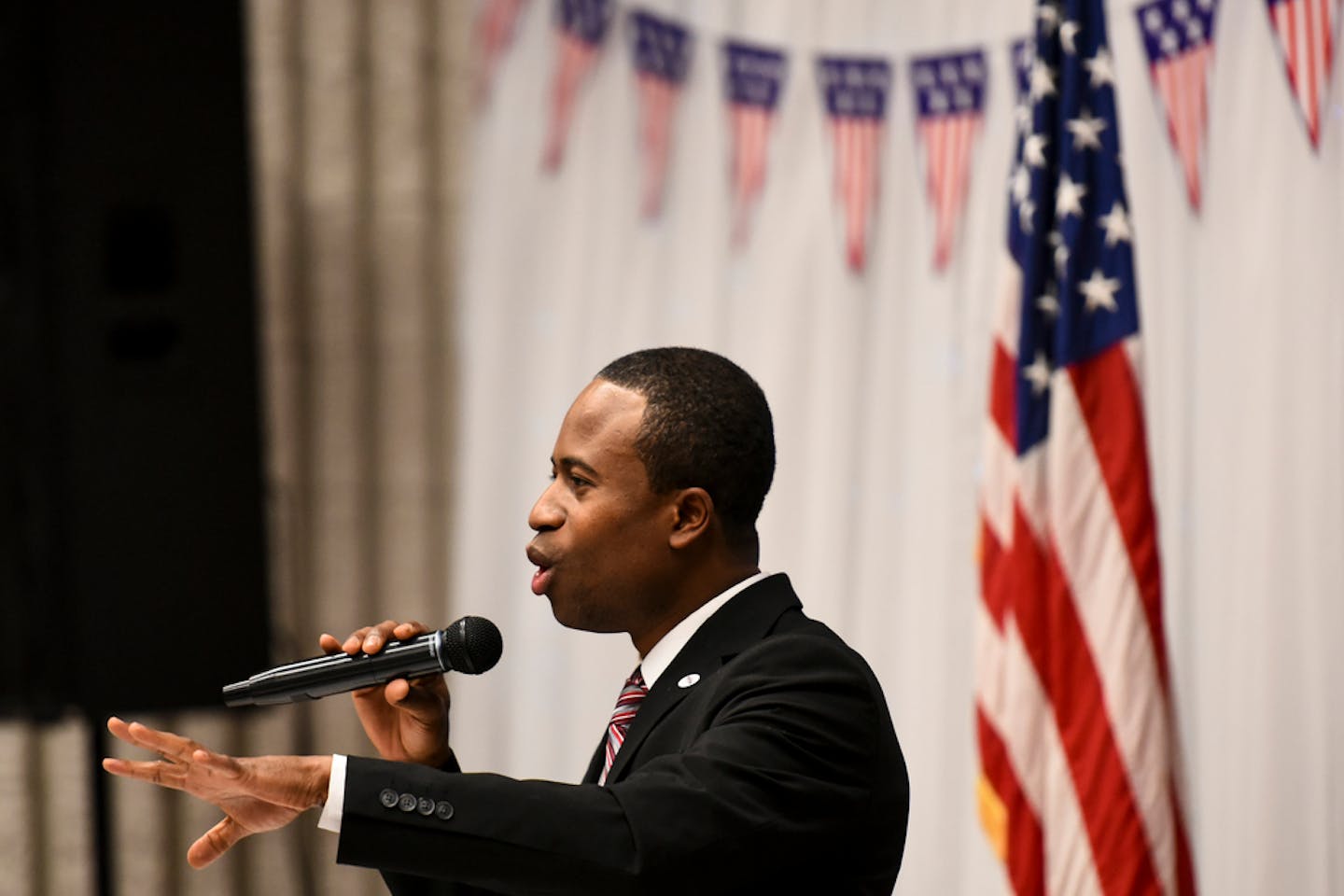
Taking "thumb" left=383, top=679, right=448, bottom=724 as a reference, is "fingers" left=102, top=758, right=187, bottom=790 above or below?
above

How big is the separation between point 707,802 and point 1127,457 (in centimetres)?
203

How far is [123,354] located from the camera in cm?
362

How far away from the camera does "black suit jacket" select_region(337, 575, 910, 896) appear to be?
5.16ft

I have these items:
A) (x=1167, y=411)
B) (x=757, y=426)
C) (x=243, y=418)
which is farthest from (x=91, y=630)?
(x=1167, y=411)

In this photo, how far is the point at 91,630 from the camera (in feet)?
11.7

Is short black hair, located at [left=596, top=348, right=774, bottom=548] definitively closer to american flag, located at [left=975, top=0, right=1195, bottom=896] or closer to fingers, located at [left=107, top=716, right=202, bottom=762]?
fingers, located at [left=107, top=716, right=202, bottom=762]

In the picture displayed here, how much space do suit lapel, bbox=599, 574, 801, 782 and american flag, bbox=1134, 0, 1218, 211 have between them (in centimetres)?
231

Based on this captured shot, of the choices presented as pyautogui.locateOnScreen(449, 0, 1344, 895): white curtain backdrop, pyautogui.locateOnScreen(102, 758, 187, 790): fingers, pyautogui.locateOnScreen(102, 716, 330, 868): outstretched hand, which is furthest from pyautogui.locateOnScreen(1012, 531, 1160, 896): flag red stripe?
pyautogui.locateOnScreen(102, 758, 187, 790): fingers

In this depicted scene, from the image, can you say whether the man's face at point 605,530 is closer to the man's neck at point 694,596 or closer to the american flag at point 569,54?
the man's neck at point 694,596

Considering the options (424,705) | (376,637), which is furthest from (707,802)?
(424,705)

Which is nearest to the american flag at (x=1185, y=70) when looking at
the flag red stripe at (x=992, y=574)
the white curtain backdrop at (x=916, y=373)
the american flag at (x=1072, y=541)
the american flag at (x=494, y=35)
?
the white curtain backdrop at (x=916, y=373)

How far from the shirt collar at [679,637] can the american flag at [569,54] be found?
9.16ft

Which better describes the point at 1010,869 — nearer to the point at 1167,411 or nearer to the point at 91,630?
the point at 1167,411

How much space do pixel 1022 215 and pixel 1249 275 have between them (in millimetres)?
669
